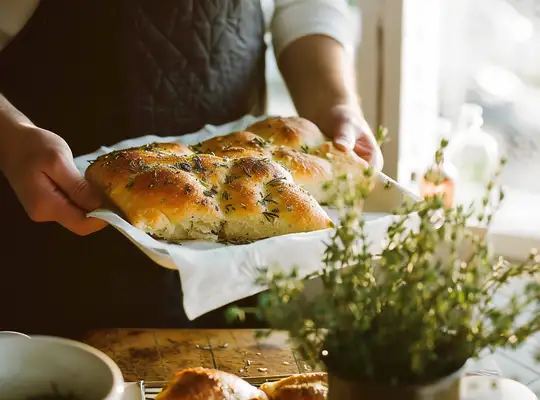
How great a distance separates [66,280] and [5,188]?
0.62ft

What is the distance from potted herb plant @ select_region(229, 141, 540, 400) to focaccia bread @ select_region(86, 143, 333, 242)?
14.2 inches

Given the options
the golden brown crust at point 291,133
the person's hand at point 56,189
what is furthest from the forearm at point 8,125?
the golden brown crust at point 291,133

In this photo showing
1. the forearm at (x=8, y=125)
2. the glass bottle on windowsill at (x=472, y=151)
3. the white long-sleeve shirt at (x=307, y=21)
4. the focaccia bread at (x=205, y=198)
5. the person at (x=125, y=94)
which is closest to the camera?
the focaccia bread at (x=205, y=198)

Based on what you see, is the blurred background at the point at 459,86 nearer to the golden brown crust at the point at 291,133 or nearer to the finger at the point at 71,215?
the golden brown crust at the point at 291,133

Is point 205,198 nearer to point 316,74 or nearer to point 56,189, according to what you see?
point 56,189

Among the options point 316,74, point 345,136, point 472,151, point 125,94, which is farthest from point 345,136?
point 472,151

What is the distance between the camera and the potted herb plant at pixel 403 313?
1.57ft

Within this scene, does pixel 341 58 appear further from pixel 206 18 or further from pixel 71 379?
pixel 71 379

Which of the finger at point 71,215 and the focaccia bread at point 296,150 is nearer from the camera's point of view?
the finger at point 71,215

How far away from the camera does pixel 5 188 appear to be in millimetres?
1280

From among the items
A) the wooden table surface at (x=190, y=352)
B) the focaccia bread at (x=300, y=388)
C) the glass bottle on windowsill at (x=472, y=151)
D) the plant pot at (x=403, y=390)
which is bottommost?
the glass bottle on windowsill at (x=472, y=151)

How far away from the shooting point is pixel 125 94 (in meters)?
1.26

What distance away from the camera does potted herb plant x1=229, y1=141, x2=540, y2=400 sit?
1.57 feet

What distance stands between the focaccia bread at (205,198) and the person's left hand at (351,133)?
197 mm
